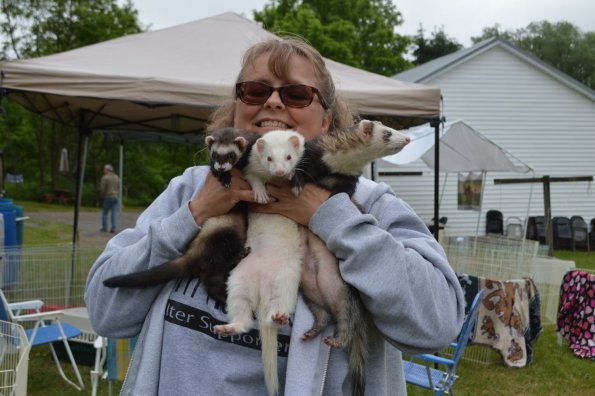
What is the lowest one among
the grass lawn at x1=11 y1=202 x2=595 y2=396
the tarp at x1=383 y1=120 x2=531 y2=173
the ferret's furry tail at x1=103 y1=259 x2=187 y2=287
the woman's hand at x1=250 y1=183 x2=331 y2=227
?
the grass lawn at x1=11 y1=202 x2=595 y2=396

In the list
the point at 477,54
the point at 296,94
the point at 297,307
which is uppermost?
the point at 477,54

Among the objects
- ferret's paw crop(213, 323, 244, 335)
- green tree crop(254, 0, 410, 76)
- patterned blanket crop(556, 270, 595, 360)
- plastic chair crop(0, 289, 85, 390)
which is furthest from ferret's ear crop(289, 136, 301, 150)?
green tree crop(254, 0, 410, 76)

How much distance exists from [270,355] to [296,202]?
1.55 ft

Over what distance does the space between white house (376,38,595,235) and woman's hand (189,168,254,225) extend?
16.6m

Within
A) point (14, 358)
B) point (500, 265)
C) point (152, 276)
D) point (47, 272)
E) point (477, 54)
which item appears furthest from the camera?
point (477, 54)

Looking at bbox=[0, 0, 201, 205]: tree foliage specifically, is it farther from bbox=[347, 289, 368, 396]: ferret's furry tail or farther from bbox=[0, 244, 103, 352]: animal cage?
bbox=[347, 289, 368, 396]: ferret's furry tail

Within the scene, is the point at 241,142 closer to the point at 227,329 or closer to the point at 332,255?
the point at 332,255

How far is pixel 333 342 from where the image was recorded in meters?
1.52

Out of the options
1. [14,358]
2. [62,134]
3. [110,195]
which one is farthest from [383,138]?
[62,134]

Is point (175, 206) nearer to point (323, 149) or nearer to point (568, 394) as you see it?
point (323, 149)

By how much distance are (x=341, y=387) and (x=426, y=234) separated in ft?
1.72

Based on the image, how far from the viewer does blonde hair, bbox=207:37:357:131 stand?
1943 mm

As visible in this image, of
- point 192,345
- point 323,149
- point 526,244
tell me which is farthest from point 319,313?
point 526,244

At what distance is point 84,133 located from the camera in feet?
26.2
